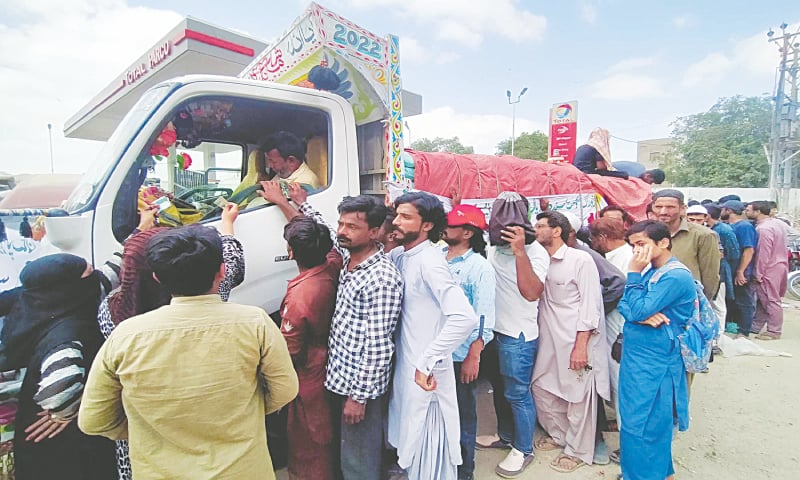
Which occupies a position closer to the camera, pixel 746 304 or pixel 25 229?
pixel 25 229

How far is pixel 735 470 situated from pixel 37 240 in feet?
14.0

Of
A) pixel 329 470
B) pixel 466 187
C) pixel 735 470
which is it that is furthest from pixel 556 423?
pixel 466 187

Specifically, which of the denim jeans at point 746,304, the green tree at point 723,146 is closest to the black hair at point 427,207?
the denim jeans at point 746,304

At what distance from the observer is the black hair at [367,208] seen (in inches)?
77.8

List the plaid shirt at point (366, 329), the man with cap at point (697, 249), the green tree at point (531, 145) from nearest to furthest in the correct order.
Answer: the plaid shirt at point (366, 329)
the man with cap at point (697, 249)
the green tree at point (531, 145)

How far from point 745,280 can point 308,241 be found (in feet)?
20.1

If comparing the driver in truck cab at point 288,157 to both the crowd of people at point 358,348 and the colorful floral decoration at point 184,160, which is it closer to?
the crowd of people at point 358,348

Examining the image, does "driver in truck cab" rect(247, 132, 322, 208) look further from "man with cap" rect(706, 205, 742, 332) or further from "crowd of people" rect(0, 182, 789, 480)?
"man with cap" rect(706, 205, 742, 332)

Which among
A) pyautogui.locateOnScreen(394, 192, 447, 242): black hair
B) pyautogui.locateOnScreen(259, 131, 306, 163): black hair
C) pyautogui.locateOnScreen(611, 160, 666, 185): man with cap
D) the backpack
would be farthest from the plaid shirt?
pyautogui.locateOnScreen(611, 160, 666, 185): man with cap

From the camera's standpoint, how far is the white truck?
196cm

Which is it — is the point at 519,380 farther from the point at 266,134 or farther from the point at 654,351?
the point at 266,134

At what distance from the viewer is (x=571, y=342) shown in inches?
105

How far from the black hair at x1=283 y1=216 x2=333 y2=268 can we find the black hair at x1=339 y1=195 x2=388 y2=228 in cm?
15

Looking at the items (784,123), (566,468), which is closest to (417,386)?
(566,468)
